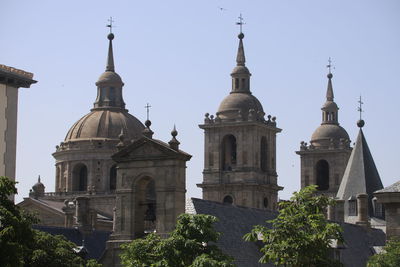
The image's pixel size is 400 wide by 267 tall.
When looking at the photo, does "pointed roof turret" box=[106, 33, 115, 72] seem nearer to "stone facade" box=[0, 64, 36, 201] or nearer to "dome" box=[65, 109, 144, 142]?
"dome" box=[65, 109, 144, 142]

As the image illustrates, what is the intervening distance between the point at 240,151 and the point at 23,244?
278ft

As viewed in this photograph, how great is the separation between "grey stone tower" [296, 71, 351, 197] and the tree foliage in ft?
294

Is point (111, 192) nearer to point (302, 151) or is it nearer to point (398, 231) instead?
point (302, 151)

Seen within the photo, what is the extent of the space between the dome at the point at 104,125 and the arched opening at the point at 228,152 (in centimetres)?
983

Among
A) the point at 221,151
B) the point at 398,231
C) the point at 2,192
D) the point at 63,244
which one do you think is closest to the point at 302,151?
the point at 221,151

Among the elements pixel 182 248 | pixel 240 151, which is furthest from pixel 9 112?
pixel 240 151

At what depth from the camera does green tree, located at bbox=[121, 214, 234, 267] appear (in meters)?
59.2

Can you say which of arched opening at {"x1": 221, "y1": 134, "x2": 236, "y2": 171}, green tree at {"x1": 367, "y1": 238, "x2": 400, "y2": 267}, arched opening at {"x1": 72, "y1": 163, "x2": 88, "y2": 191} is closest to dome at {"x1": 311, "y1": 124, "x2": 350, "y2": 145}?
arched opening at {"x1": 221, "y1": 134, "x2": 236, "y2": 171}

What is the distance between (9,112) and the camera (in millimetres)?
91750

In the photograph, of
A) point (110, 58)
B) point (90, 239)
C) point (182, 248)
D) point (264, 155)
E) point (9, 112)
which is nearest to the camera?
point (182, 248)

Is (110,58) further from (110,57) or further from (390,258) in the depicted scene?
(390,258)

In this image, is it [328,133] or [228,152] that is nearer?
[228,152]

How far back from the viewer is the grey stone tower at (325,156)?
156 m

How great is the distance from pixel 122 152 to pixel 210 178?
72.9 meters
